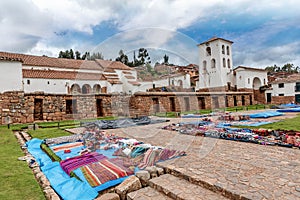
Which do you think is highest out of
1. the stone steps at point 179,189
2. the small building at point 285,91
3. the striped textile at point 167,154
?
the small building at point 285,91

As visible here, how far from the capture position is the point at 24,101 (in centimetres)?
1398

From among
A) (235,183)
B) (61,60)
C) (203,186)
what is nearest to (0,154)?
(203,186)

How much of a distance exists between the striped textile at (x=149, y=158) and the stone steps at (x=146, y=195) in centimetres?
86

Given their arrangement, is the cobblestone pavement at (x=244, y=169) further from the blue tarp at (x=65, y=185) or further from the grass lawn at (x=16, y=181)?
the grass lawn at (x=16, y=181)

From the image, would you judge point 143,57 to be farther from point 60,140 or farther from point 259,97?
point 259,97

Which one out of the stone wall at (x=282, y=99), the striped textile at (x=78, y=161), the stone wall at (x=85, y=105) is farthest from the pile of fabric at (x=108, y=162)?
the stone wall at (x=282, y=99)

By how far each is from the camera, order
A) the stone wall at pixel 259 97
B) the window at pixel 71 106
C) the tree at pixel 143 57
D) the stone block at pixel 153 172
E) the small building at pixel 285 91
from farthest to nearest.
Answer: the stone wall at pixel 259 97, the small building at pixel 285 91, the window at pixel 71 106, the tree at pixel 143 57, the stone block at pixel 153 172

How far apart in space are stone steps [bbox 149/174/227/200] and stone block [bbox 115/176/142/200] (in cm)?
26

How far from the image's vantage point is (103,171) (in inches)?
155

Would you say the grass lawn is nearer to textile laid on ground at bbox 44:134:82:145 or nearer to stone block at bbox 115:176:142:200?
stone block at bbox 115:176:142:200

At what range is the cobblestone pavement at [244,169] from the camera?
9.33 feet

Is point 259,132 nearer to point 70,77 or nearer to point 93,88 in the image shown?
point 93,88

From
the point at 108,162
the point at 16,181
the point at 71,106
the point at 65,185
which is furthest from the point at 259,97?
the point at 16,181

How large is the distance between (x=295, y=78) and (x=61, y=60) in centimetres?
3597
